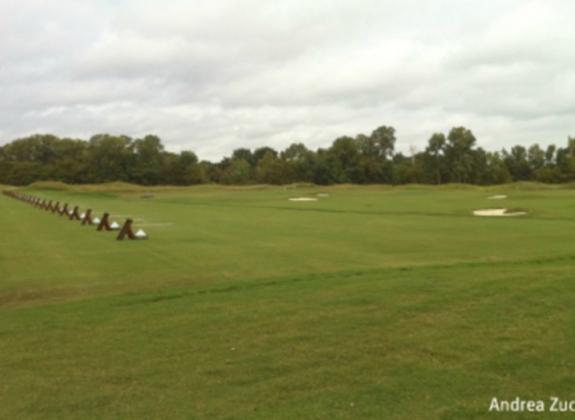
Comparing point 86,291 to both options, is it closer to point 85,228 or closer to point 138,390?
point 138,390

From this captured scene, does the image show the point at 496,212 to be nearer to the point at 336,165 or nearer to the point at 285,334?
the point at 285,334

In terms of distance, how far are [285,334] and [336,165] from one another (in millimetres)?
121152

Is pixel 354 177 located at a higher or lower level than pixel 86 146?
lower

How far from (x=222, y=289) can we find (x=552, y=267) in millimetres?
6473

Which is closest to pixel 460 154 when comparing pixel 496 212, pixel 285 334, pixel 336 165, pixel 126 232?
pixel 336 165

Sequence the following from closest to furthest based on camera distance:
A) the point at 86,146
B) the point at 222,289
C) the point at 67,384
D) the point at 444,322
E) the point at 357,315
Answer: the point at 67,384 < the point at 444,322 < the point at 357,315 < the point at 222,289 < the point at 86,146

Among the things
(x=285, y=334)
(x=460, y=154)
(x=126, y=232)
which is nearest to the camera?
(x=285, y=334)

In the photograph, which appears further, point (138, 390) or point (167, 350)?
point (167, 350)

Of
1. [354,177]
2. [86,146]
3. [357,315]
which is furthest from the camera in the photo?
[86,146]

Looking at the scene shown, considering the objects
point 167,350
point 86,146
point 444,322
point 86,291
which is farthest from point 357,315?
point 86,146

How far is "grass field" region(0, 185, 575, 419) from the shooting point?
5.71 meters

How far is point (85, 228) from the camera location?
25.7m

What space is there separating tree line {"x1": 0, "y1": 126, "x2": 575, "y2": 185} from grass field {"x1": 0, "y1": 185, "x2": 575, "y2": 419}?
110164mm

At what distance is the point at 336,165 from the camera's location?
128m
